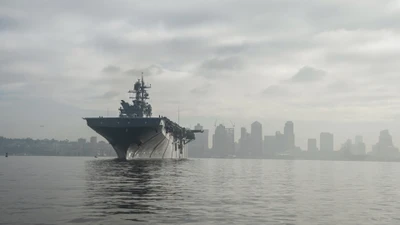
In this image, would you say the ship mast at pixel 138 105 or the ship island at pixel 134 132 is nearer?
the ship island at pixel 134 132

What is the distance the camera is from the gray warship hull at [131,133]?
246 ft

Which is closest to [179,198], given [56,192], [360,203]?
[56,192]

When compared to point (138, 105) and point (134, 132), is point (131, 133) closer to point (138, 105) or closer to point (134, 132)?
point (134, 132)

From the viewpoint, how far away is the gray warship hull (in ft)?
246

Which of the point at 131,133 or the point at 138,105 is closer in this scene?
the point at 131,133

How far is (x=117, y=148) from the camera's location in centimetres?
8419

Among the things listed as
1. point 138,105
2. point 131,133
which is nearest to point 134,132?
point 131,133

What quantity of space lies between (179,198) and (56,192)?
7.67 m

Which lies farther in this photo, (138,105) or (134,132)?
(138,105)

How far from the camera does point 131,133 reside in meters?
76.8

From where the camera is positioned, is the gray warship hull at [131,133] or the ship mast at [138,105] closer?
the gray warship hull at [131,133]

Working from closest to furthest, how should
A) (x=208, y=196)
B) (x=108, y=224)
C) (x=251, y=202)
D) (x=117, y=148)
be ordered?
(x=108, y=224), (x=251, y=202), (x=208, y=196), (x=117, y=148)

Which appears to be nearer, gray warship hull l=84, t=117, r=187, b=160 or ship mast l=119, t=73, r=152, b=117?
gray warship hull l=84, t=117, r=187, b=160

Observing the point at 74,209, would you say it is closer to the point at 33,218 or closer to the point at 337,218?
the point at 33,218
